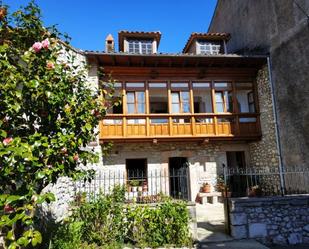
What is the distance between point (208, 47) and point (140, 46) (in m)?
3.75

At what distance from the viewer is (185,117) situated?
487 inches

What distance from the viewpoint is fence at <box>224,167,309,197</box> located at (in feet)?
33.0

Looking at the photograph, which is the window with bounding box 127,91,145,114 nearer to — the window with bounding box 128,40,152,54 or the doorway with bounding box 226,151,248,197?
the window with bounding box 128,40,152,54

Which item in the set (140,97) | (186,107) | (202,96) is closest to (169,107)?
(186,107)

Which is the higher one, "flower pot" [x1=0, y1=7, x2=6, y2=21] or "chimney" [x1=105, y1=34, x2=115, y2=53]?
"chimney" [x1=105, y1=34, x2=115, y2=53]

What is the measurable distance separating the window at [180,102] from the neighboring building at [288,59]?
3.84 m

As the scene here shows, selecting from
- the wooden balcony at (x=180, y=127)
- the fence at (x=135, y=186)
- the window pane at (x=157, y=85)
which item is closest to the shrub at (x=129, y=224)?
the fence at (x=135, y=186)

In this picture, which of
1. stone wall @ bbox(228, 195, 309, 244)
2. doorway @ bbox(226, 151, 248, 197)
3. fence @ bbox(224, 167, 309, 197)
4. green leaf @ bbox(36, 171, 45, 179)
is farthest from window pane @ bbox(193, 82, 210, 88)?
green leaf @ bbox(36, 171, 45, 179)

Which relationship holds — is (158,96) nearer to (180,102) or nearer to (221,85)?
(180,102)

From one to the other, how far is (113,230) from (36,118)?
3.46 meters

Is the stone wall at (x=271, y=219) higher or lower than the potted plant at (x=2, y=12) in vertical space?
lower

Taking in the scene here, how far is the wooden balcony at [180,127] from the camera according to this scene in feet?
38.5

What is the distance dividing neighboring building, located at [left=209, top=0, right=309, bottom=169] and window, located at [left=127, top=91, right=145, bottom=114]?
580cm

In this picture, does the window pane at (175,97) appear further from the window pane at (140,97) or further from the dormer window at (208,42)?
the dormer window at (208,42)
